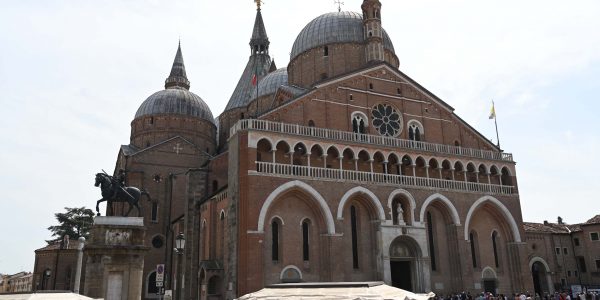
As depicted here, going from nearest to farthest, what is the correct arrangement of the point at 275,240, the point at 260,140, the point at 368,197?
the point at 275,240 < the point at 260,140 < the point at 368,197

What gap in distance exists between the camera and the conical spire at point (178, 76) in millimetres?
53594

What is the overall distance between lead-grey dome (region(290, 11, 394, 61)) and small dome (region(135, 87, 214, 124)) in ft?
38.2

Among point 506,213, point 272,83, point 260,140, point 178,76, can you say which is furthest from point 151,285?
point 506,213

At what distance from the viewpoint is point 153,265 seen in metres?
37.7

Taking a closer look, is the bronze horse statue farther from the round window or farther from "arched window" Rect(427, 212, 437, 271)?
the round window

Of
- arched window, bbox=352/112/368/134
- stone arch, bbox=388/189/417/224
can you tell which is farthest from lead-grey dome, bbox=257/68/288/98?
stone arch, bbox=388/189/417/224

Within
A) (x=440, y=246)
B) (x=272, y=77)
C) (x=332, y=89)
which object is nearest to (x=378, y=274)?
(x=440, y=246)

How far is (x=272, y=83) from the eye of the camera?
44094 millimetres

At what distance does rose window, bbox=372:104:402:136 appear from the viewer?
31359 mm

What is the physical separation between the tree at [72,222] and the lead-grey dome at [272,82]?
23.9 m

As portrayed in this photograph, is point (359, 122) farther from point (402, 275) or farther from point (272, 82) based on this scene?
point (272, 82)

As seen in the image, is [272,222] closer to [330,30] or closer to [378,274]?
[378,274]

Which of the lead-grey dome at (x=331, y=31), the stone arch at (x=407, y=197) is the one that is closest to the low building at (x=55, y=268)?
the lead-grey dome at (x=331, y=31)

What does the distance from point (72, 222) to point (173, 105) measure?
768 inches
